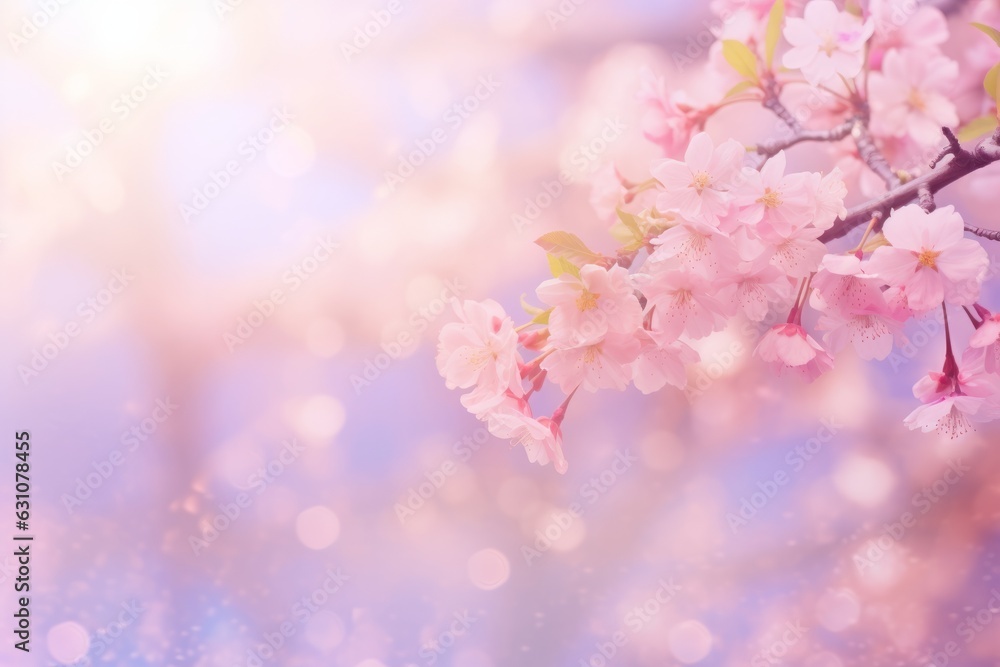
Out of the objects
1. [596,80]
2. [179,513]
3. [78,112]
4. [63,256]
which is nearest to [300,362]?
[179,513]

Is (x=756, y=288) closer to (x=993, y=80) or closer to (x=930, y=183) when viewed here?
(x=930, y=183)

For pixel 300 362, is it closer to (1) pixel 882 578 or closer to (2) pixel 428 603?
(2) pixel 428 603

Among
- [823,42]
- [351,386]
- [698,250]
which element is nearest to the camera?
[698,250]

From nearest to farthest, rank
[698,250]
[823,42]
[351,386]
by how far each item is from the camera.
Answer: [698,250]
[823,42]
[351,386]

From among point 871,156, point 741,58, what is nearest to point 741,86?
point 741,58

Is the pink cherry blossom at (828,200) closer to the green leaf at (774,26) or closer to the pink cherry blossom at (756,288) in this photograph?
the pink cherry blossom at (756,288)

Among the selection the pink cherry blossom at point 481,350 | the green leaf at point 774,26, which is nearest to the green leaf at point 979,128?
the green leaf at point 774,26

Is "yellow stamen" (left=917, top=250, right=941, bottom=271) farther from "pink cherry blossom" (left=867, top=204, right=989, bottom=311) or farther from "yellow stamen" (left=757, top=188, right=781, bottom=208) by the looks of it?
"yellow stamen" (left=757, top=188, right=781, bottom=208)

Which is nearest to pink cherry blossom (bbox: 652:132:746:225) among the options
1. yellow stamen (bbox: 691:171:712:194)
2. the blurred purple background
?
yellow stamen (bbox: 691:171:712:194)
